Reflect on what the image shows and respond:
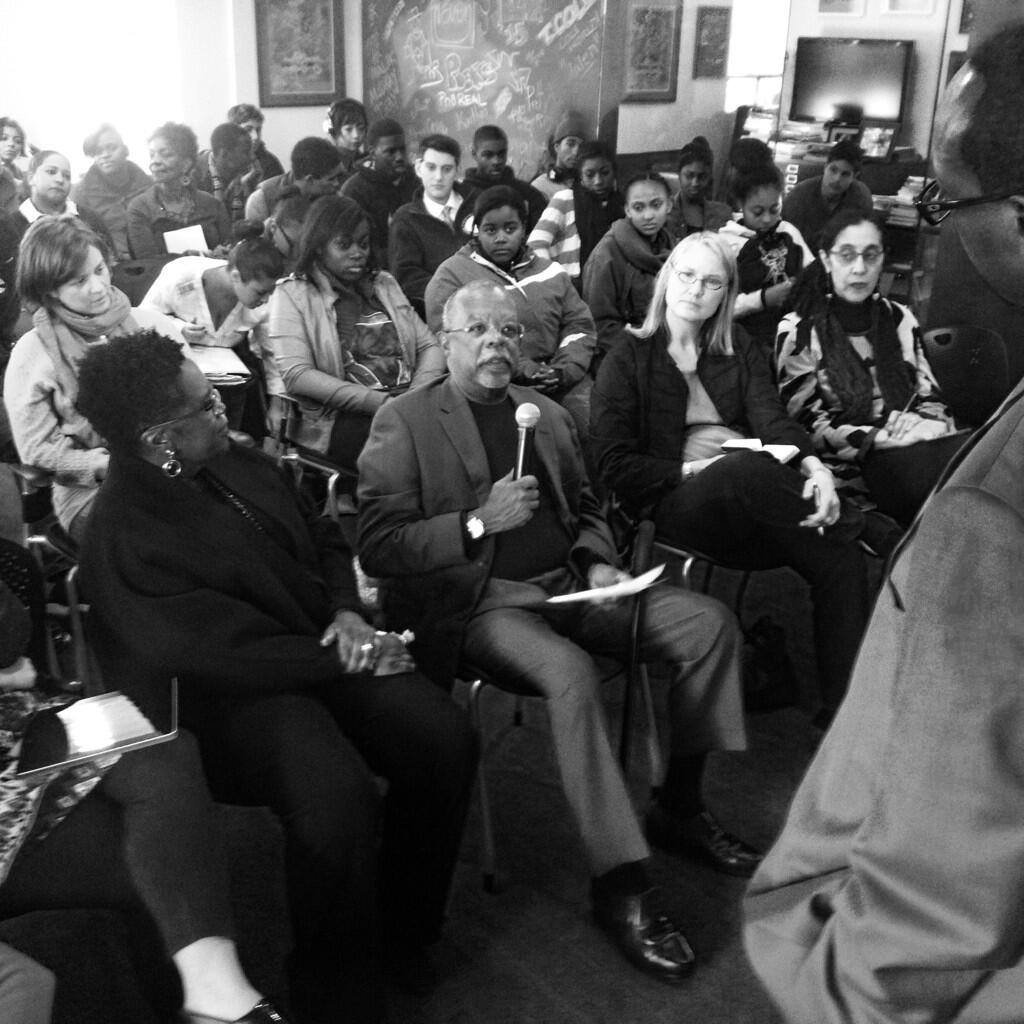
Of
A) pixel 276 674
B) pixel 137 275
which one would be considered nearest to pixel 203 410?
pixel 276 674

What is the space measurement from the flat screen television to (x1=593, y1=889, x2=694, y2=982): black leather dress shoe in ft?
27.3

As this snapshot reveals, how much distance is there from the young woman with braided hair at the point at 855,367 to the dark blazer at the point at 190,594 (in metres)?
1.84

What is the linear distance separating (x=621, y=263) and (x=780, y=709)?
7.17ft

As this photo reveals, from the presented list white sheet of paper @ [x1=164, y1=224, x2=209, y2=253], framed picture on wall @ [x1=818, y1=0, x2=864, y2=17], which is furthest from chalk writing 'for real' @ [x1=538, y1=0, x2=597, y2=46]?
white sheet of paper @ [x1=164, y1=224, x2=209, y2=253]

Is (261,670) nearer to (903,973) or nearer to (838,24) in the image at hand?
(903,973)

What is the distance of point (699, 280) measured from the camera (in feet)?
10.7

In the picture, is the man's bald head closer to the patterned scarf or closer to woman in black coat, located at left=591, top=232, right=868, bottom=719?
woman in black coat, located at left=591, top=232, right=868, bottom=719

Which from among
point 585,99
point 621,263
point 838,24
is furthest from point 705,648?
point 838,24

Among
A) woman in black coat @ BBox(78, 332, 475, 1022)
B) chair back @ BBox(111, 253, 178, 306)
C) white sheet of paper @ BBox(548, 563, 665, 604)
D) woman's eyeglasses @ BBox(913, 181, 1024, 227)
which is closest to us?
woman's eyeglasses @ BBox(913, 181, 1024, 227)

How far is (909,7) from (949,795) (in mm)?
9815

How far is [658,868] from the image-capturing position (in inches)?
103

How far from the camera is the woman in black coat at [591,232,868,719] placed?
3004 mm

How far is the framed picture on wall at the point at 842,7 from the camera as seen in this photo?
9.41 m

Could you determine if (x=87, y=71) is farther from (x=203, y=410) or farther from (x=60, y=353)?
(x=203, y=410)
